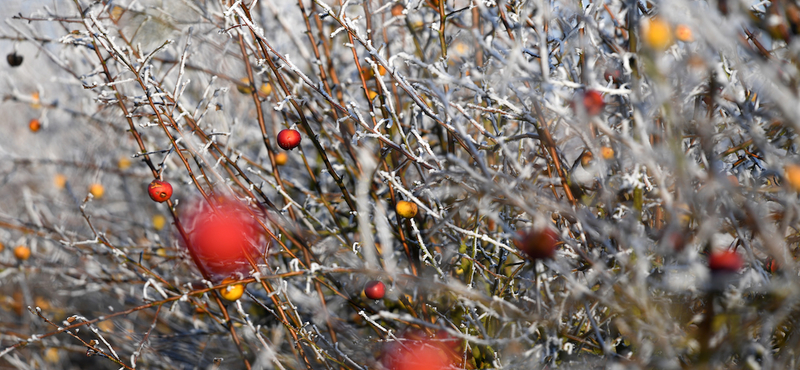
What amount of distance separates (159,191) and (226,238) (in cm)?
22

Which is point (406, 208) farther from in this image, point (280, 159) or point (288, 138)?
point (280, 159)

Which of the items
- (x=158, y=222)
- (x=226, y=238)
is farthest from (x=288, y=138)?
(x=158, y=222)

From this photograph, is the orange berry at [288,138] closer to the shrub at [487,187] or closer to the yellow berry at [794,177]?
the shrub at [487,187]

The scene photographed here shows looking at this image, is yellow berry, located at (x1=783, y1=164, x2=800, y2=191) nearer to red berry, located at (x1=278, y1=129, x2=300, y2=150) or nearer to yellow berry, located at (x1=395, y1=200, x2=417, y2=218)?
yellow berry, located at (x1=395, y1=200, x2=417, y2=218)

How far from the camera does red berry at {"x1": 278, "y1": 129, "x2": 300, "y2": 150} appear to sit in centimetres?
126

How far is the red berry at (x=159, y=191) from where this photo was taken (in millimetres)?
1230

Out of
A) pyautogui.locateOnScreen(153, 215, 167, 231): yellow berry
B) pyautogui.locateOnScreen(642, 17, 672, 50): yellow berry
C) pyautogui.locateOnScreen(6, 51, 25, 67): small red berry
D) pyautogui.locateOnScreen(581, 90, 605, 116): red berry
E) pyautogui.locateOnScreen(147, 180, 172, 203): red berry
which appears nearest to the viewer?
pyautogui.locateOnScreen(642, 17, 672, 50): yellow berry

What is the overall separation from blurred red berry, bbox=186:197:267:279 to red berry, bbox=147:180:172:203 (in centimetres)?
12

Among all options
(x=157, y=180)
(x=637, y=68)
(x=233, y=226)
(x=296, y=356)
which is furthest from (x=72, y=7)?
(x=637, y=68)

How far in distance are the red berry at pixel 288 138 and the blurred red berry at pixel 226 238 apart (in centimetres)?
19

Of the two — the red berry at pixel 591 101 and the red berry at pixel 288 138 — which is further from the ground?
the red berry at pixel 288 138

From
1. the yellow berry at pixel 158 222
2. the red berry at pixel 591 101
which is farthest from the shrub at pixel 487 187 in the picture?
the yellow berry at pixel 158 222

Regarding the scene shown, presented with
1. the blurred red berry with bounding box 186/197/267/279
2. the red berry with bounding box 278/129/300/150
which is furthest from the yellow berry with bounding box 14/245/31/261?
the red berry with bounding box 278/129/300/150

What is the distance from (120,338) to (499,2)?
196cm
